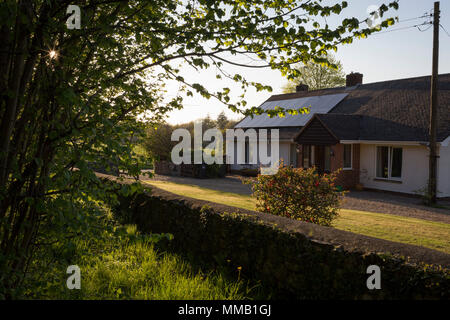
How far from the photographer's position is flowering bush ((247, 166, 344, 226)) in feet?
26.3

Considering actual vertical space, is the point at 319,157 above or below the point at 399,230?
above

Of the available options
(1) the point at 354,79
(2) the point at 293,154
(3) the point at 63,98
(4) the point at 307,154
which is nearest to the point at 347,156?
(4) the point at 307,154

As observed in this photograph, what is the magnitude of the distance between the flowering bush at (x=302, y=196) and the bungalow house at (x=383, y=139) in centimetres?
1221

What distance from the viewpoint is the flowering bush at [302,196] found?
8023mm

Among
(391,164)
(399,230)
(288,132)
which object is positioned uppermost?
(288,132)

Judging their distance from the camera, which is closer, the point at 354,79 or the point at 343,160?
the point at 343,160

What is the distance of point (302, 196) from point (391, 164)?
14267 millimetres

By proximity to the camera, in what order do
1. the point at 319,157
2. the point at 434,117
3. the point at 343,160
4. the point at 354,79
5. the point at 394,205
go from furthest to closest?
the point at 354,79 < the point at 319,157 < the point at 343,160 < the point at 434,117 < the point at 394,205

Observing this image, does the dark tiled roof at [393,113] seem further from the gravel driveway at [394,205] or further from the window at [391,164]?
the gravel driveway at [394,205]

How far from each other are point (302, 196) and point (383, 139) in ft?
45.0

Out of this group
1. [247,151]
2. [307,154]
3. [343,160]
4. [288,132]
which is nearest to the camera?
[343,160]

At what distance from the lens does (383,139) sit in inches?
776

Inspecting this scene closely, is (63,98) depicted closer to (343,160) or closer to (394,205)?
(394,205)
